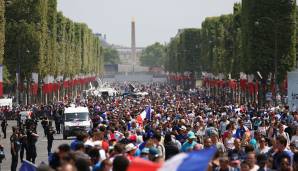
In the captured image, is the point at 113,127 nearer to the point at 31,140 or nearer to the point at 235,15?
the point at 31,140

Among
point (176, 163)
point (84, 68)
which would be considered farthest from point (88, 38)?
point (176, 163)

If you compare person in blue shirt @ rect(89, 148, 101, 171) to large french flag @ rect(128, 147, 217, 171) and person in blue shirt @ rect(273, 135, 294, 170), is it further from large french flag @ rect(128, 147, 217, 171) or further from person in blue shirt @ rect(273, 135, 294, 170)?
large french flag @ rect(128, 147, 217, 171)

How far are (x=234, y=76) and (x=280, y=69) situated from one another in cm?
2864

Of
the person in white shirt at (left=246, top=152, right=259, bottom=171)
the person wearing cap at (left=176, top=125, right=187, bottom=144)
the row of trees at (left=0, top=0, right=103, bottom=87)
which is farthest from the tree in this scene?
the person in white shirt at (left=246, top=152, right=259, bottom=171)

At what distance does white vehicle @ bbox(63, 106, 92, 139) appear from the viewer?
5297 centimetres

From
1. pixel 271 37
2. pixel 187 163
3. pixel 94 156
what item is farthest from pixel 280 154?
pixel 271 37

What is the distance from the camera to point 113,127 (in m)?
29.7

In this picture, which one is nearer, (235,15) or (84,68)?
(235,15)

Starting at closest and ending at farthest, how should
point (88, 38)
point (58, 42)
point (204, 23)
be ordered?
1. point (58, 42)
2. point (204, 23)
3. point (88, 38)

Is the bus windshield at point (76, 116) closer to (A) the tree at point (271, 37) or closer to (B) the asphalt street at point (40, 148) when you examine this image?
(B) the asphalt street at point (40, 148)

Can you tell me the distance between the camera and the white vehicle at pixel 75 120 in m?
53.0

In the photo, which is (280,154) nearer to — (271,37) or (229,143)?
(229,143)

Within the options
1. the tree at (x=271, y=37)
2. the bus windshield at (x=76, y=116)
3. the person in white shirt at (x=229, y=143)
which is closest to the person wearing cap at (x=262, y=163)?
the person in white shirt at (x=229, y=143)

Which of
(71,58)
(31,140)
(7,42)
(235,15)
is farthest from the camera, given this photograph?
(71,58)
